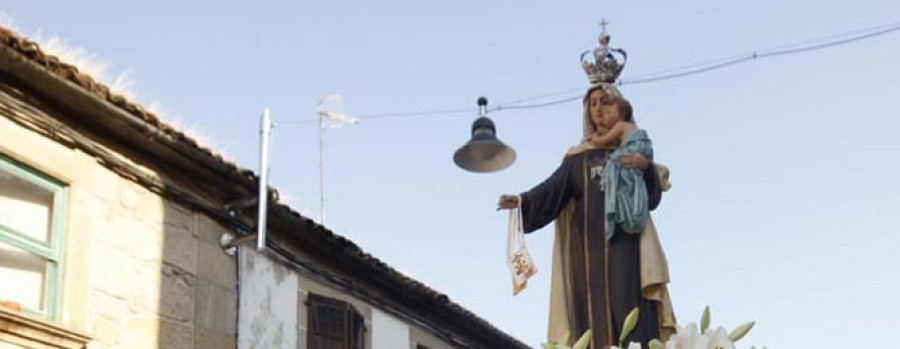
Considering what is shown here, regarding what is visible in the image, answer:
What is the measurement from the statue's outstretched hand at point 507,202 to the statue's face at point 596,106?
0.65 meters

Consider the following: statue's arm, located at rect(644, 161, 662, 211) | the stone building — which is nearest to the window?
the stone building

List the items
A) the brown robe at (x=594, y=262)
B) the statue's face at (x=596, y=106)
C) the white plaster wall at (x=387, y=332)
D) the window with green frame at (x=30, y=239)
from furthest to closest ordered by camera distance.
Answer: the white plaster wall at (x=387, y=332), the window with green frame at (x=30, y=239), the statue's face at (x=596, y=106), the brown robe at (x=594, y=262)

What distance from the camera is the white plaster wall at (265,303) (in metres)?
10.1

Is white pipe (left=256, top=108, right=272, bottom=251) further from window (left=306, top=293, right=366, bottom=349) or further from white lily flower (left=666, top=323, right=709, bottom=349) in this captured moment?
white lily flower (left=666, top=323, right=709, bottom=349)

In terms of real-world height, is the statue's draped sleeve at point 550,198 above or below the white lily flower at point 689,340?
above

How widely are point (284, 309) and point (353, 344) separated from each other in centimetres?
100

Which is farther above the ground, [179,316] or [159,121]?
[159,121]

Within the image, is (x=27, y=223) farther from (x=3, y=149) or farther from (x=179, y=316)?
(x=179, y=316)

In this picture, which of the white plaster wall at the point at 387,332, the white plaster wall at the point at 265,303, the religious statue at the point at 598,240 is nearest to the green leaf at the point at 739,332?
the religious statue at the point at 598,240

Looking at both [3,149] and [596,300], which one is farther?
[3,149]

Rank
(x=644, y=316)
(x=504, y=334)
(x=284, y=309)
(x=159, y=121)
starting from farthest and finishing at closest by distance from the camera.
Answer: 1. (x=504, y=334)
2. (x=284, y=309)
3. (x=159, y=121)
4. (x=644, y=316)

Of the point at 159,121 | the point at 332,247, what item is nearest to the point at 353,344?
the point at 332,247

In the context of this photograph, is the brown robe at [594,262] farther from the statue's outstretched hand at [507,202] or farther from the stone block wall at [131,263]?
the stone block wall at [131,263]

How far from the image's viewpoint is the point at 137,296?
8992 mm
